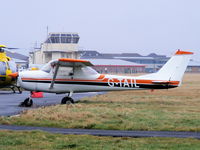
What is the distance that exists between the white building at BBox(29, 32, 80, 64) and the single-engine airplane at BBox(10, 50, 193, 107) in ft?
217

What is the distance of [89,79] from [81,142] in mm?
12185

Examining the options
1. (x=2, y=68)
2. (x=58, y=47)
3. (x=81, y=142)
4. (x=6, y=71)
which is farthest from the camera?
(x=58, y=47)

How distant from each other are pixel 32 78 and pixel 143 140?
11.9 metres

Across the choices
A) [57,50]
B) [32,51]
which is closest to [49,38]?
[57,50]

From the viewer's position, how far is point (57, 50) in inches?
3568

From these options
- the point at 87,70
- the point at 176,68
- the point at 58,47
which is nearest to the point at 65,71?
the point at 87,70

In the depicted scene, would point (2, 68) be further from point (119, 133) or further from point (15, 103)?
point (119, 133)

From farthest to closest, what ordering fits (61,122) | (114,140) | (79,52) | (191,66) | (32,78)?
(191,66) → (79,52) → (32,78) → (61,122) → (114,140)

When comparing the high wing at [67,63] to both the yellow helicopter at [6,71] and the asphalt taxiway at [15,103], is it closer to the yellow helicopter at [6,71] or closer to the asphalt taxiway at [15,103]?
the asphalt taxiway at [15,103]

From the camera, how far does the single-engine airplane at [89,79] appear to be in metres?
21.6

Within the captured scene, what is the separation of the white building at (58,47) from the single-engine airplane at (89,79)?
66.2 metres

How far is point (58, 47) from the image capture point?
300ft

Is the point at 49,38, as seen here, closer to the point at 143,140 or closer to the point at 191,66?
the point at 143,140

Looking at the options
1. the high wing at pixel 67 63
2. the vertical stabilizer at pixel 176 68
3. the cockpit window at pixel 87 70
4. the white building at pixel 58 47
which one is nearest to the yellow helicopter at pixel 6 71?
the high wing at pixel 67 63
